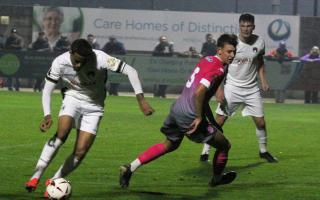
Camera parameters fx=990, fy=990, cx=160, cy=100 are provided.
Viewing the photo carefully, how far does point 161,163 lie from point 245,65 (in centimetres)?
196

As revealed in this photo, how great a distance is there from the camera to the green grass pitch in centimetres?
1146

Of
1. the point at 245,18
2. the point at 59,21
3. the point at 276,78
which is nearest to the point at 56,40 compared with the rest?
the point at 59,21

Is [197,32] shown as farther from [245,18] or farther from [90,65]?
[90,65]

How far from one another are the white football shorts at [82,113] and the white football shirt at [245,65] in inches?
167

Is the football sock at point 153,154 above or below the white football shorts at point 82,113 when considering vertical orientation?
below

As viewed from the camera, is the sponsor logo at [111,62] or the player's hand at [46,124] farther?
the sponsor logo at [111,62]

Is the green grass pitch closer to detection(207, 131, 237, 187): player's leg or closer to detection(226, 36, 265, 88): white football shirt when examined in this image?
detection(207, 131, 237, 187): player's leg

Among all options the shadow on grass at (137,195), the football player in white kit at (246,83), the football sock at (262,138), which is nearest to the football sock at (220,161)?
the shadow on grass at (137,195)

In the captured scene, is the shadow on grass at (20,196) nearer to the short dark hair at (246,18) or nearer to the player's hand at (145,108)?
the player's hand at (145,108)

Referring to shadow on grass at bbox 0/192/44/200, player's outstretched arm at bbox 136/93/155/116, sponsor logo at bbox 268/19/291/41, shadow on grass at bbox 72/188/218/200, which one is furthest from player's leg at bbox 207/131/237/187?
sponsor logo at bbox 268/19/291/41

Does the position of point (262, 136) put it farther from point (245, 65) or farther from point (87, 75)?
point (87, 75)

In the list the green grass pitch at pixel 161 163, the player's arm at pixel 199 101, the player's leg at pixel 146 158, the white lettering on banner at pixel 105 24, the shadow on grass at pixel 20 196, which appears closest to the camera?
the shadow on grass at pixel 20 196

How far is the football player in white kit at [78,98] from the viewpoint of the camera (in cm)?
1075

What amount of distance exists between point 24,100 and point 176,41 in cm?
1170
